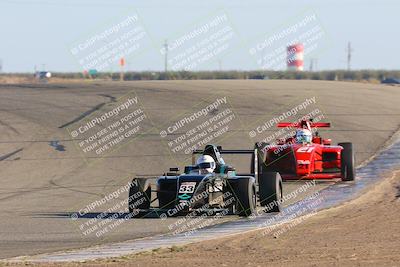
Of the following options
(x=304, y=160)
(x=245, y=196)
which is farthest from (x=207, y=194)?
(x=304, y=160)

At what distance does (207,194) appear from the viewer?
63.4 feet

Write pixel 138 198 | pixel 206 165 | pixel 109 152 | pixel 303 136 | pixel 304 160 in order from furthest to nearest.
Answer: pixel 109 152 < pixel 303 136 < pixel 304 160 < pixel 206 165 < pixel 138 198

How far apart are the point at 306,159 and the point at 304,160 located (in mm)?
62

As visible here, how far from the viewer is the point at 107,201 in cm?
2259

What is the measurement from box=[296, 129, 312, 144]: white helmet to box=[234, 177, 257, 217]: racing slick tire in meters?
7.98

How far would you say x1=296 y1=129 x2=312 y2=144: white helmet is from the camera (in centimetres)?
2709

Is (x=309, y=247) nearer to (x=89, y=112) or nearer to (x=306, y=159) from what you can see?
(x=306, y=159)

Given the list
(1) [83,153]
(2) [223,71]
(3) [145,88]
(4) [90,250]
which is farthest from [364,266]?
(2) [223,71]

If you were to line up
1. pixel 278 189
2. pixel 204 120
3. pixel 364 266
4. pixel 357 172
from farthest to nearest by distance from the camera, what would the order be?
pixel 204 120 < pixel 357 172 < pixel 278 189 < pixel 364 266

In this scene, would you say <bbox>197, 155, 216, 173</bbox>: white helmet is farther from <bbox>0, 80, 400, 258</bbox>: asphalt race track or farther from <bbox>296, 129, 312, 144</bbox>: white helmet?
<bbox>296, 129, 312, 144</bbox>: white helmet

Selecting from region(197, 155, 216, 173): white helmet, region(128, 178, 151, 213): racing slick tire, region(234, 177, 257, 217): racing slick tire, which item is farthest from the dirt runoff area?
region(128, 178, 151, 213): racing slick tire

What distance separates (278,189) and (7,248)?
6308 mm

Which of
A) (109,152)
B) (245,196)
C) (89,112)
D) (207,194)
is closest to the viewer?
(245,196)

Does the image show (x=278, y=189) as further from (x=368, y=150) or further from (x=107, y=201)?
(x=368, y=150)
